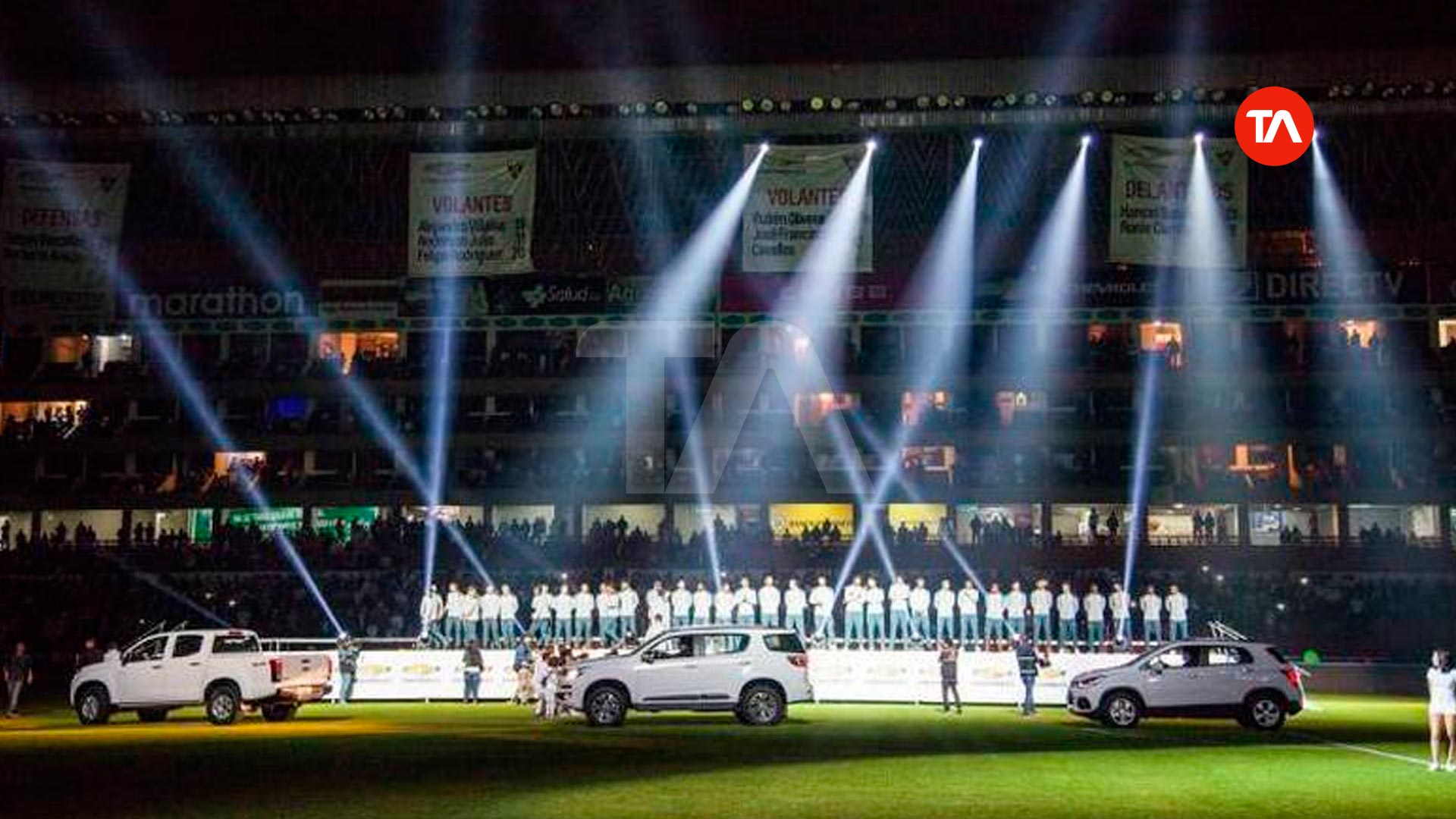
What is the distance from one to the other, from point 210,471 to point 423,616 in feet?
72.1

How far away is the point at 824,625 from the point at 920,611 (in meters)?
2.35

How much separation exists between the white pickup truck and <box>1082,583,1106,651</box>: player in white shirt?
17.2 m

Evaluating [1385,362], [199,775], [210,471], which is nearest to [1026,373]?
[1385,362]

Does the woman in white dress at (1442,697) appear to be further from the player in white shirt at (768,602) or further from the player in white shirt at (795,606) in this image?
the player in white shirt at (795,606)

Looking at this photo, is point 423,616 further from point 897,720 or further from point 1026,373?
point 1026,373

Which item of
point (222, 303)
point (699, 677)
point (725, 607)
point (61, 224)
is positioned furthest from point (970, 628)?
point (222, 303)

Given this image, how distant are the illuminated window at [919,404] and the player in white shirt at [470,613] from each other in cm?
2043

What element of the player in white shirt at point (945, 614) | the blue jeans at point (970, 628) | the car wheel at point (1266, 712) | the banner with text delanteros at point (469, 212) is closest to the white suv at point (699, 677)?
the car wheel at point (1266, 712)

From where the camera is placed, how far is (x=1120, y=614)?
33.5 meters

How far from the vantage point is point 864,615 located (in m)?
35.3

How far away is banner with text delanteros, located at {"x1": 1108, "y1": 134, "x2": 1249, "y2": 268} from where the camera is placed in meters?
27.6

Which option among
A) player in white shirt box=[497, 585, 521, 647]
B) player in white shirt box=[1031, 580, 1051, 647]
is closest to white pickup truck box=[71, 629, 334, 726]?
player in white shirt box=[497, 585, 521, 647]

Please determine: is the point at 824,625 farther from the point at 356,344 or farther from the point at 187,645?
the point at 356,344

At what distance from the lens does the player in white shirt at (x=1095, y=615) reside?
33281 mm
